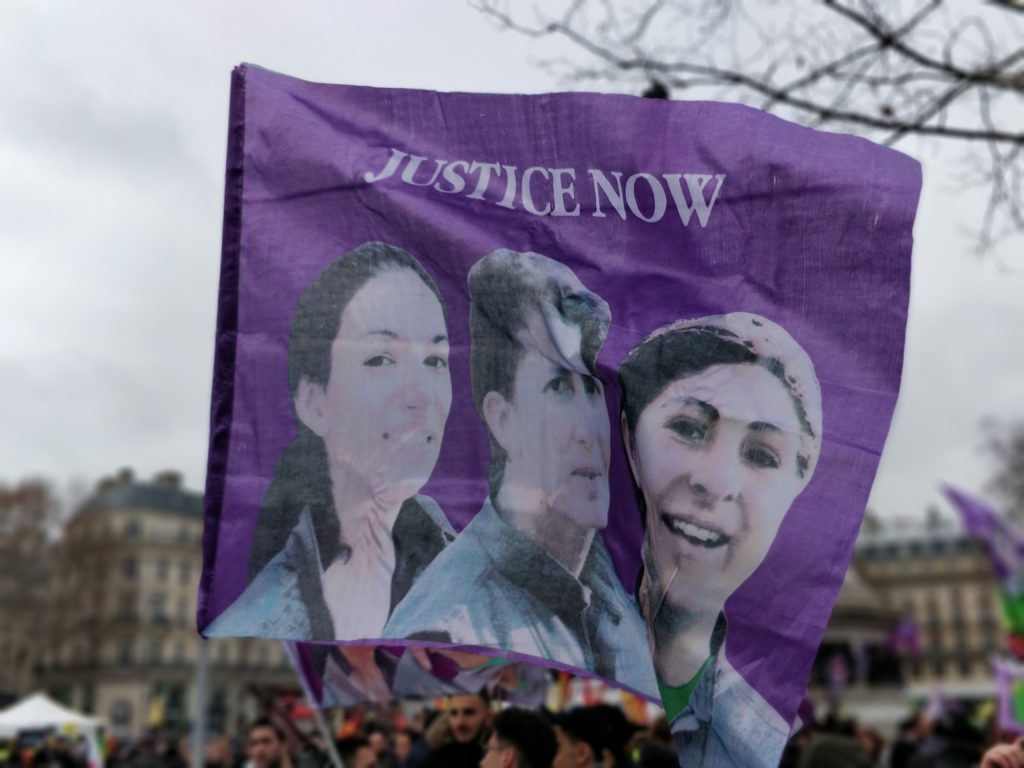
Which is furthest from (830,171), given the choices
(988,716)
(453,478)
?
(988,716)

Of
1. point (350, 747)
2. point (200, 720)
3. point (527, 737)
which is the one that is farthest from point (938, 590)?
point (527, 737)

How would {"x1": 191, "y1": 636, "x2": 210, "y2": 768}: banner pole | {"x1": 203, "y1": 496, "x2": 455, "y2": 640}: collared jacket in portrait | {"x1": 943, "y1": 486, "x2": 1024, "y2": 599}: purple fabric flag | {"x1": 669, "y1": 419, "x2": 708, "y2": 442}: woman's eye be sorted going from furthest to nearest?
{"x1": 943, "y1": 486, "x2": 1024, "y2": 599}: purple fabric flag, {"x1": 191, "y1": 636, "x2": 210, "y2": 768}: banner pole, {"x1": 669, "y1": 419, "x2": 708, "y2": 442}: woman's eye, {"x1": 203, "y1": 496, "x2": 455, "y2": 640}: collared jacket in portrait

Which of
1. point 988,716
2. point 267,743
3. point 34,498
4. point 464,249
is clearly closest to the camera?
point 464,249

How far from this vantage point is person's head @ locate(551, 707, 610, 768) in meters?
5.60

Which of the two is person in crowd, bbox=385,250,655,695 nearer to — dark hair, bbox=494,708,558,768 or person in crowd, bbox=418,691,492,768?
dark hair, bbox=494,708,558,768

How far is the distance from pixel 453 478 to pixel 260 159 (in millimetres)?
1162

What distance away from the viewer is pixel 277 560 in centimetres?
385

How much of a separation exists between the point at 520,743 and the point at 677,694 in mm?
1360

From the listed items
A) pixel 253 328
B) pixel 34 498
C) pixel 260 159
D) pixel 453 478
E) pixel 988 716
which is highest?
pixel 34 498

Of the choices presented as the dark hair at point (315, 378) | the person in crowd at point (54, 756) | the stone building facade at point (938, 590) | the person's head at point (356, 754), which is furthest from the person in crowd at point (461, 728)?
the stone building facade at point (938, 590)

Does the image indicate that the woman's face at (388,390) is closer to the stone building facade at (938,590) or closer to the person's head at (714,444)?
the person's head at (714,444)

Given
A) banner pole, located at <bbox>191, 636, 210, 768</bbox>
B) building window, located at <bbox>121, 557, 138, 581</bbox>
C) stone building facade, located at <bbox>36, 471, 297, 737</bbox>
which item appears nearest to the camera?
banner pole, located at <bbox>191, 636, 210, 768</bbox>

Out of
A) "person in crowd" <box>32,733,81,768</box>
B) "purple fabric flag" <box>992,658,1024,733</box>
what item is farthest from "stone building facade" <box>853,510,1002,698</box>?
"person in crowd" <box>32,733,81,768</box>

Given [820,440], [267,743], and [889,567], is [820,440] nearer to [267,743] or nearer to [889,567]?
[267,743]
